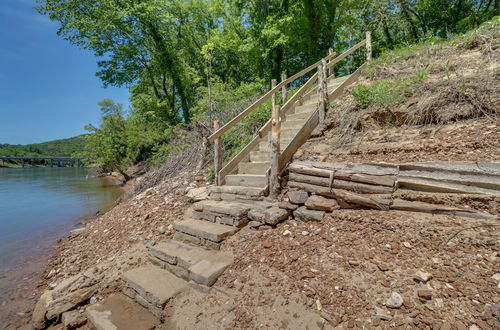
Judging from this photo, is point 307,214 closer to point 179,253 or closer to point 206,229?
point 206,229

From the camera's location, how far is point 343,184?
3.23 m

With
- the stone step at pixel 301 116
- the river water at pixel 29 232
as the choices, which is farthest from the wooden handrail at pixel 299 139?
the river water at pixel 29 232

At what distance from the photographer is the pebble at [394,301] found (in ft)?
6.02

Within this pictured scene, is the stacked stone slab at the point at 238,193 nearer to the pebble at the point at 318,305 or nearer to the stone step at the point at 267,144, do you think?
the stone step at the point at 267,144

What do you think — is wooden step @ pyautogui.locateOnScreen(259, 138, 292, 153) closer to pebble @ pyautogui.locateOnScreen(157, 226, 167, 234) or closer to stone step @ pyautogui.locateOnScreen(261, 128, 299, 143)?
stone step @ pyautogui.locateOnScreen(261, 128, 299, 143)

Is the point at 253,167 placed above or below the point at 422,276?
above

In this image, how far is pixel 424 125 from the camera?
12.6ft

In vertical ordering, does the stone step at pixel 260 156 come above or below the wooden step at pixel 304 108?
below

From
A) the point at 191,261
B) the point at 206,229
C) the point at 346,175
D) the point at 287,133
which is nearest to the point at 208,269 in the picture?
the point at 191,261

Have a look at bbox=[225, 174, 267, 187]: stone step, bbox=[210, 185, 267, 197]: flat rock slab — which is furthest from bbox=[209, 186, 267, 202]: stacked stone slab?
bbox=[225, 174, 267, 187]: stone step

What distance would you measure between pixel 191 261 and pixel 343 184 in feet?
7.51

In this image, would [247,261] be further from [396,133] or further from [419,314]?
[396,133]

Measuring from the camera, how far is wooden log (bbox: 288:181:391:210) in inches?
111

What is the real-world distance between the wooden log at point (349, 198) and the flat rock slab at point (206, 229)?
133 centimetres
